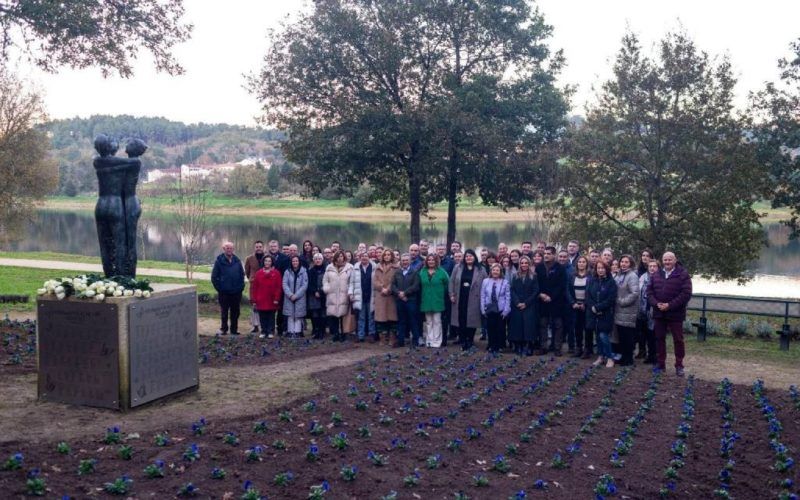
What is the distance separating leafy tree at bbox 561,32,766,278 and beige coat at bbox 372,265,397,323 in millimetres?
8155

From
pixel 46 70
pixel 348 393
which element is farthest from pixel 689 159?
pixel 46 70

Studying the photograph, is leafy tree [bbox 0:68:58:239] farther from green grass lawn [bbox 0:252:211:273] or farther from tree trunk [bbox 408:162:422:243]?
tree trunk [bbox 408:162:422:243]

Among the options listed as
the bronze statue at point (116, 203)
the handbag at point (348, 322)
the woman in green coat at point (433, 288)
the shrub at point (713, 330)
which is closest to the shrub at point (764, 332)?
the shrub at point (713, 330)

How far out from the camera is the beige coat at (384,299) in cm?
1317

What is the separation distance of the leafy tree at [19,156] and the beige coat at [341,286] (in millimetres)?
24148

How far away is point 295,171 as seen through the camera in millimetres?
22062

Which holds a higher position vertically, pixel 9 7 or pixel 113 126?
pixel 113 126

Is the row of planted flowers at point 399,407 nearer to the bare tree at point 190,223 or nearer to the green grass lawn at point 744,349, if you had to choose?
the green grass lawn at point 744,349

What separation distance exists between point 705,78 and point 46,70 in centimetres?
1448

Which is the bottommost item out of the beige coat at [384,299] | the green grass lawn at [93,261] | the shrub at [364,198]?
the green grass lawn at [93,261]

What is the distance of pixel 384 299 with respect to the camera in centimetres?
1317

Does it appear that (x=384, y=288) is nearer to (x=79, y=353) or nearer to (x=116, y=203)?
(x=116, y=203)

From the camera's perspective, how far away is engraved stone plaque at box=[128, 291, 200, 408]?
26.4 feet

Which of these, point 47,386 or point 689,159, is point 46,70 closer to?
point 47,386
